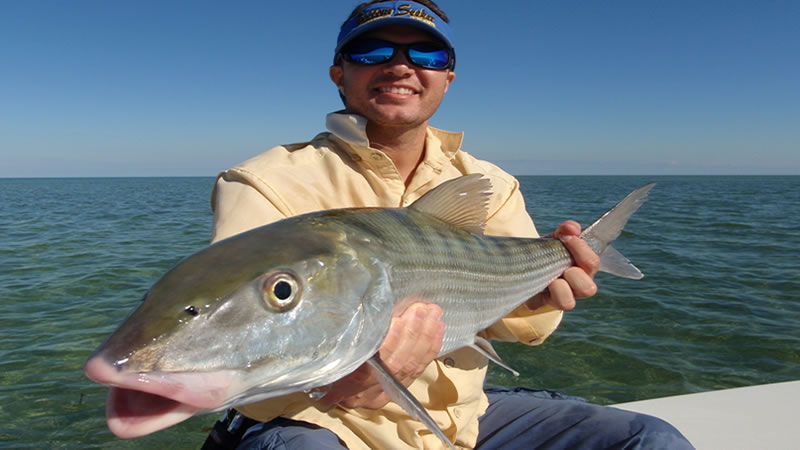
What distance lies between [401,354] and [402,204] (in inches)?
47.3

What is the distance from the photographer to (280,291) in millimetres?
1480

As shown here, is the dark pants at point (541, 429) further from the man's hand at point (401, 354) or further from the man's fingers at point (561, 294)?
the man's fingers at point (561, 294)

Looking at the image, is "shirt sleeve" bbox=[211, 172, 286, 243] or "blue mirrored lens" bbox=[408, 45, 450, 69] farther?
"blue mirrored lens" bbox=[408, 45, 450, 69]

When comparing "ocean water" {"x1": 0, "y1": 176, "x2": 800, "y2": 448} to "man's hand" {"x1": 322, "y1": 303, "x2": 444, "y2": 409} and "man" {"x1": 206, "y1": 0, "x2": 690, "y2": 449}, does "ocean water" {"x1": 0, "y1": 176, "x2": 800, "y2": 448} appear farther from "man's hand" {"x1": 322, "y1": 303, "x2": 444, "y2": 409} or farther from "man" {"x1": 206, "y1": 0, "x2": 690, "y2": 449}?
"man's hand" {"x1": 322, "y1": 303, "x2": 444, "y2": 409}

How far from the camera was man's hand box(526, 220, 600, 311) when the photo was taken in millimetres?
2969

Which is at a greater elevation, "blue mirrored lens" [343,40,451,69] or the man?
"blue mirrored lens" [343,40,451,69]

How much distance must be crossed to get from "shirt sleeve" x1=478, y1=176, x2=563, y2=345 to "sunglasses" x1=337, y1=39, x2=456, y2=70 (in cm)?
94

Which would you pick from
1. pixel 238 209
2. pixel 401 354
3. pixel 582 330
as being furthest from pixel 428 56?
pixel 582 330

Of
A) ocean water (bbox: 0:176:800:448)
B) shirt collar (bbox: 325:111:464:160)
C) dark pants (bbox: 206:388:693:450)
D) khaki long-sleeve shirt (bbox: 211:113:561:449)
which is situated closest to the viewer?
dark pants (bbox: 206:388:693:450)

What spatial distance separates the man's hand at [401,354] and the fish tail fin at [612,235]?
5.33 ft

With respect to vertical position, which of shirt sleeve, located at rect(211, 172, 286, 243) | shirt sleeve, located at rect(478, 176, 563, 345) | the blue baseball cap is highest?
the blue baseball cap

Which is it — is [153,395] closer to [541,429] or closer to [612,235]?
[541,429]

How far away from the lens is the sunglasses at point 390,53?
2.94m

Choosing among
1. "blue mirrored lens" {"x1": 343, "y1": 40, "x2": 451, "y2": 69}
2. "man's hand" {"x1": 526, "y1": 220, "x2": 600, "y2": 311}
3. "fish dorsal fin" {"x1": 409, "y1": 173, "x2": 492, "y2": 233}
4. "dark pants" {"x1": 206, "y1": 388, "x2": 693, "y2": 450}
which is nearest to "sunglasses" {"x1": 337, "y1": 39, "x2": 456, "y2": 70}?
"blue mirrored lens" {"x1": 343, "y1": 40, "x2": 451, "y2": 69}
